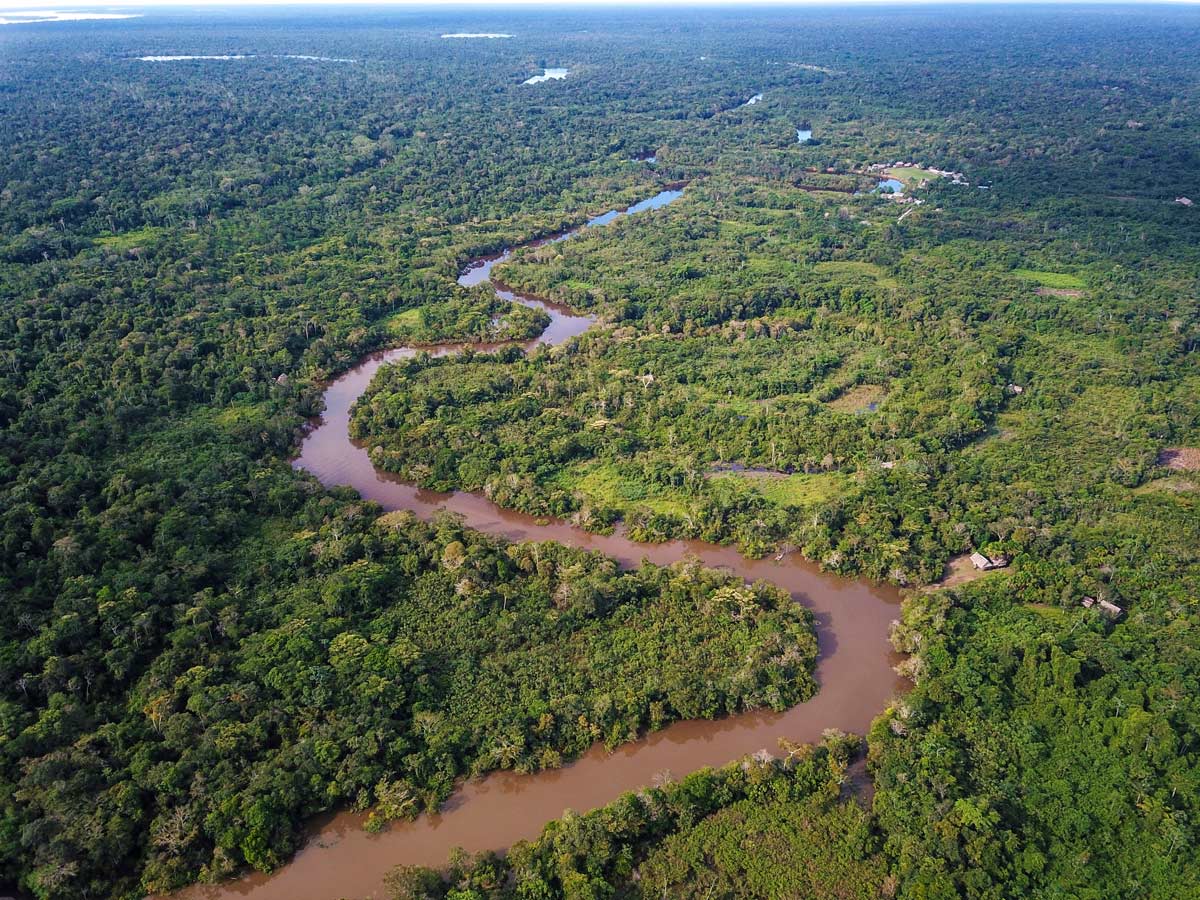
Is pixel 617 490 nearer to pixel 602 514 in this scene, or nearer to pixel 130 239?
pixel 602 514

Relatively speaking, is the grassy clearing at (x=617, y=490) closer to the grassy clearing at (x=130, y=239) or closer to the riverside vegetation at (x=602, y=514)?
the riverside vegetation at (x=602, y=514)

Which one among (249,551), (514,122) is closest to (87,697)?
(249,551)

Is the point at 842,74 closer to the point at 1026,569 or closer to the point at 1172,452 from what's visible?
the point at 1172,452

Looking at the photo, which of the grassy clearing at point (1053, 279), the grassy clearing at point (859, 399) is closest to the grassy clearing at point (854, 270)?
the grassy clearing at point (1053, 279)

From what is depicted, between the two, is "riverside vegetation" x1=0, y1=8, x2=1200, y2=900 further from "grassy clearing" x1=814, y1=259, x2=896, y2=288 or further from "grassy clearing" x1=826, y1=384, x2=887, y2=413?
"grassy clearing" x1=814, y1=259, x2=896, y2=288

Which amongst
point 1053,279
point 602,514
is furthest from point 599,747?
point 1053,279

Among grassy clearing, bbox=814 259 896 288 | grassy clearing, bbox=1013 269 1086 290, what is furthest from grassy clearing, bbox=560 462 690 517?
grassy clearing, bbox=1013 269 1086 290
